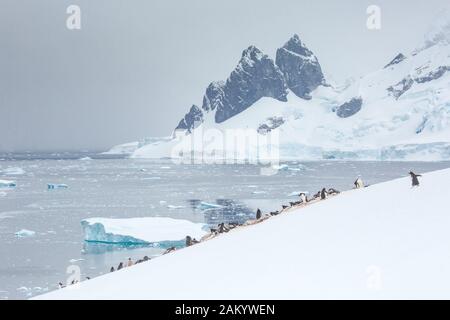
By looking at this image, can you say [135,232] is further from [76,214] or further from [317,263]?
[317,263]

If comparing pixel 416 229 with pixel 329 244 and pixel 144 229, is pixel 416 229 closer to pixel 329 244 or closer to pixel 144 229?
pixel 329 244

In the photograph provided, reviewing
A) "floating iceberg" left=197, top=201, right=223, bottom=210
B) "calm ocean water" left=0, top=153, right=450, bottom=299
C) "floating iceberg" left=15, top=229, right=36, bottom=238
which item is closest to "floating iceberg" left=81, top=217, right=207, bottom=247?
"calm ocean water" left=0, top=153, right=450, bottom=299

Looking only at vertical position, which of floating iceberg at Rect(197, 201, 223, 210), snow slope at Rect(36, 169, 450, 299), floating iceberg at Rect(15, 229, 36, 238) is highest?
snow slope at Rect(36, 169, 450, 299)

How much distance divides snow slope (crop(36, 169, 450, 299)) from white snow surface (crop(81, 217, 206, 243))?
58.6 feet

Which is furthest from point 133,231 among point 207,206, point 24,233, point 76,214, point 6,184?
point 6,184

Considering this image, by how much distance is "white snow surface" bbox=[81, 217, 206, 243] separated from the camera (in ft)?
89.9

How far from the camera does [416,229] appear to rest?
7.80 meters

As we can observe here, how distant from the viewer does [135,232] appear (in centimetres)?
2795

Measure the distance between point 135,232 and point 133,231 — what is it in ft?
0.58

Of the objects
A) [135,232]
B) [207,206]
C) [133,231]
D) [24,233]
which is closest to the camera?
[135,232]

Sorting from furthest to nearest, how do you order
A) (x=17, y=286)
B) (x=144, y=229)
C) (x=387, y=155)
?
(x=387, y=155), (x=144, y=229), (x=17, y=286)

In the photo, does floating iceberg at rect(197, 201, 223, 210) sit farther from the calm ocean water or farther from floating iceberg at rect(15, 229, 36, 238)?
floating iceberg at rect(15, 229, 36, 238)
